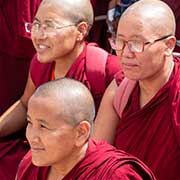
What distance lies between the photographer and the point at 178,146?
284 cm

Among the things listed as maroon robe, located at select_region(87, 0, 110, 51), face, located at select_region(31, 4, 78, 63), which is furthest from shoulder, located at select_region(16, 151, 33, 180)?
maroon robe, located at select_region(87, 0, 110, 51)

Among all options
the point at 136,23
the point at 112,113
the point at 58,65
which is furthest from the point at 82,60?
the point at 136,23

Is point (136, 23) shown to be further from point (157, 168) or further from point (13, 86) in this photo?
point (13, 86)

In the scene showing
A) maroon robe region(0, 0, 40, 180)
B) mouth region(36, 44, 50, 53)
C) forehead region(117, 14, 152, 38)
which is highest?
forehead region(117, 14, 152, 38)

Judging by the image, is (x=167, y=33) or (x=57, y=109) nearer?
(x=57, y=109)

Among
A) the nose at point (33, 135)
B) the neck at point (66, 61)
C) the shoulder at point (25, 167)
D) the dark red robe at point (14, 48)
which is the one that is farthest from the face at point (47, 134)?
the dark red robe at point (14, 48)

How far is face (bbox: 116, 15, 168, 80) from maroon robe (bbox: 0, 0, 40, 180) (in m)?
0.93

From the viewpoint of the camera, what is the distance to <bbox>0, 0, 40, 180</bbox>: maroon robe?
347 cm

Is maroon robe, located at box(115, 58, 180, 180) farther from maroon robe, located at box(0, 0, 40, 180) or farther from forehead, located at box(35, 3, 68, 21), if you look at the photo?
maroon robe, located at box(0, 0, 40, 180)

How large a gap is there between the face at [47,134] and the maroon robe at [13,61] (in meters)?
0.97

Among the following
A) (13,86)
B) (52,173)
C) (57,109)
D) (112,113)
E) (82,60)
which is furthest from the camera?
(13,86)

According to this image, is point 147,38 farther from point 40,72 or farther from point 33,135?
point 40,72

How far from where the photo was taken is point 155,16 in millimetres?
2854

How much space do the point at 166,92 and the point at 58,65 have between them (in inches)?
29.8
